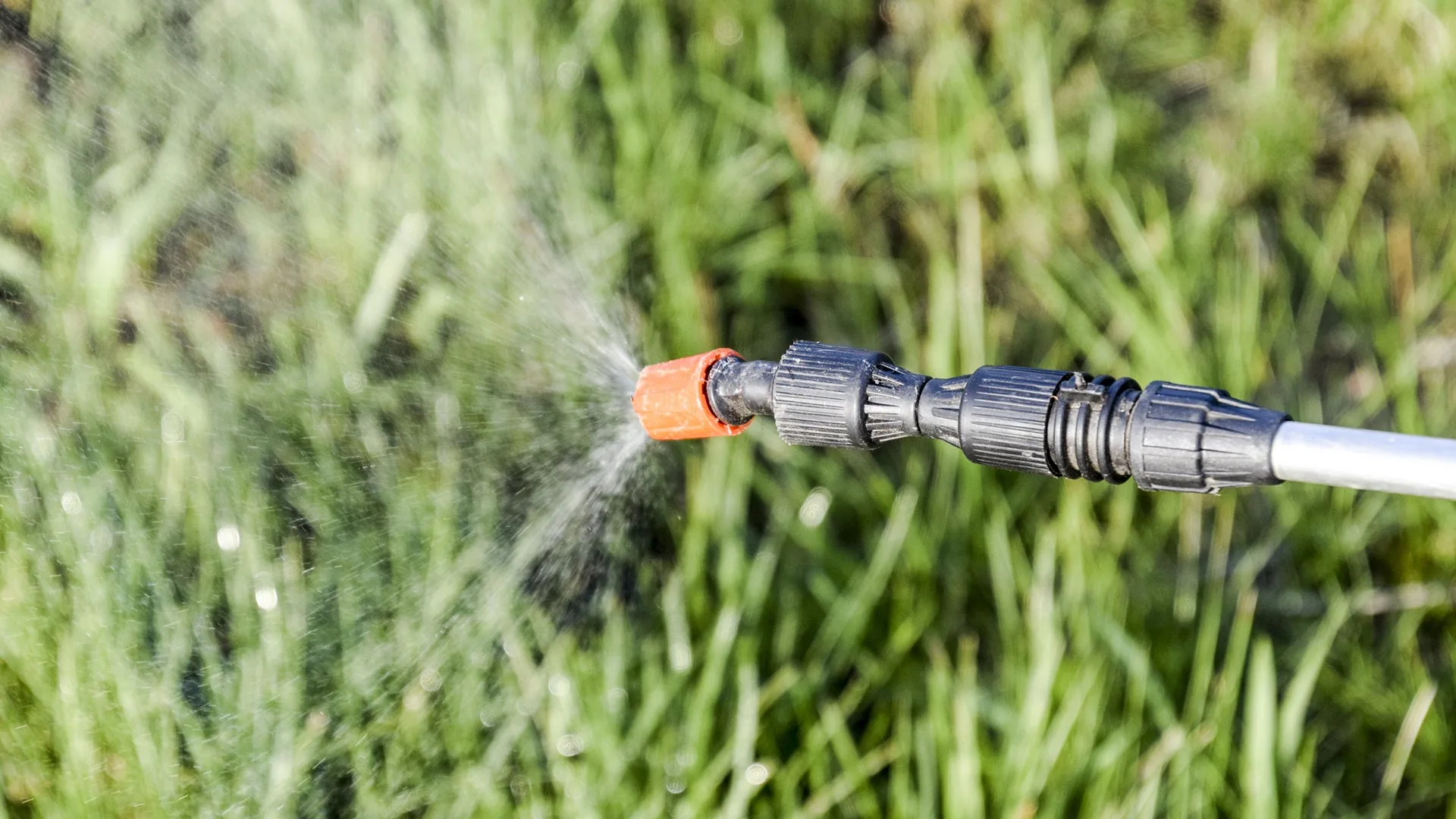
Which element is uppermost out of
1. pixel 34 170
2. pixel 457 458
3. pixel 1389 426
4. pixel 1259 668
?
pixel 34 170

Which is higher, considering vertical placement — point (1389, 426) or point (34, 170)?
point (34, 170)

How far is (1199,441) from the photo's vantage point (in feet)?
2.96

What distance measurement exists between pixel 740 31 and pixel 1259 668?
1489 millimetres

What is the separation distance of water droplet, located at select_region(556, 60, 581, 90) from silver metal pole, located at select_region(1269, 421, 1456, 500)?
148cm

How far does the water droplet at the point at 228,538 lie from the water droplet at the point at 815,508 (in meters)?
0.76

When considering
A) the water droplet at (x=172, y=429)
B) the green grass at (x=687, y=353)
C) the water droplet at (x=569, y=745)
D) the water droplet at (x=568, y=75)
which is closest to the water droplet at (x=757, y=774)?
the green grass at (x=687, y=353)

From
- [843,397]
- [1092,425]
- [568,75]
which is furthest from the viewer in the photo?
[568,75]

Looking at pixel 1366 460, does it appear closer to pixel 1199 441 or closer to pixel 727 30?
pixel 1199 441

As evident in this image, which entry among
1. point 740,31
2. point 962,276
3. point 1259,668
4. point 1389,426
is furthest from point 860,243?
point 1259,668

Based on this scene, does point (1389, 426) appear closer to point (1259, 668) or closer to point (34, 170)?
point (1259, 668)

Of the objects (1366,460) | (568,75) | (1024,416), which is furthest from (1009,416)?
(568,75)

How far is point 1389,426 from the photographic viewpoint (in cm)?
193

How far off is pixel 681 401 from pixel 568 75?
1092mm

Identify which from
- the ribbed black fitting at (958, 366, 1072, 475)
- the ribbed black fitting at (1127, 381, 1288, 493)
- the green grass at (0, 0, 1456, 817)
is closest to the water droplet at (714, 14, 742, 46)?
the green grass at (0, 0, 1456, 817)
